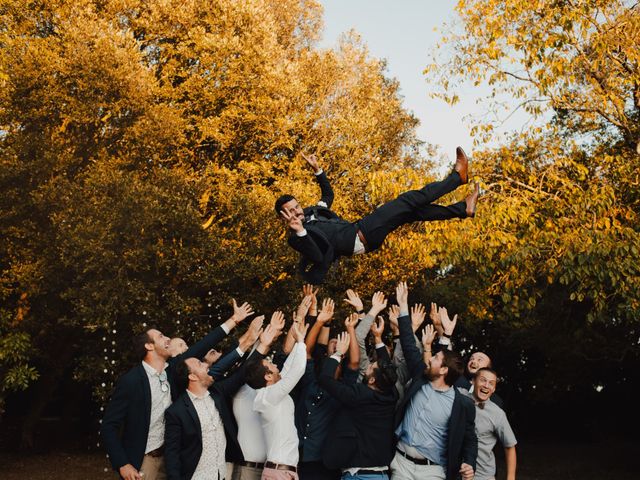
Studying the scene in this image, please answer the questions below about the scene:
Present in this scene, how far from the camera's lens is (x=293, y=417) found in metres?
5.27

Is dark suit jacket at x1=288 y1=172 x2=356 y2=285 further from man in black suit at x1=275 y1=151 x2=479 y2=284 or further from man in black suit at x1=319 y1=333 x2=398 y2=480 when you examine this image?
man in black suit at x1=319 y1=333 x2=398 y2=480

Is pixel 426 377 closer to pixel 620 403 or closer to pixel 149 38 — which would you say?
pixel 149 38

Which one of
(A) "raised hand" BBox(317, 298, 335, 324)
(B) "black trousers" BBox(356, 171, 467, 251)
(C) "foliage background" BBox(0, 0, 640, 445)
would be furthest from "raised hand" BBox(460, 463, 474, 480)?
(C) "foliage background" BBox(0, 0, 640, 445)

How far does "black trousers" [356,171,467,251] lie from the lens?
21.1ft

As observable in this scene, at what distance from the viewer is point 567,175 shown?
40.7 ft

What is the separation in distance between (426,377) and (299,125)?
1181 cm

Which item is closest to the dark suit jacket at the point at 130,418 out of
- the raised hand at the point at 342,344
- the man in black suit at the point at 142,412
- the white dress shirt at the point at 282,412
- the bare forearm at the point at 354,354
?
the man in black suit at the point at 142,412

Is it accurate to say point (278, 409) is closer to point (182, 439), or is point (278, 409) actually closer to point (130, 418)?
point (182, 439)

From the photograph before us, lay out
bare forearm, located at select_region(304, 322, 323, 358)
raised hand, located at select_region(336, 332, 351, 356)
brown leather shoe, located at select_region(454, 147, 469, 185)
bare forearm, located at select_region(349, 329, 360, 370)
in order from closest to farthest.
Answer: raised hand, located at select_region(336, 332, 351, 356) < bare forearm, located at select_region(349, 329, 360, 370) < bare forearm, located at select_region(304, 322, 323, 358) < brown leather shoe, located at select_region(454, 147, 469, 185)

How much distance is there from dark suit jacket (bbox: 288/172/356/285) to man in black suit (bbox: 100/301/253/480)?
110 centimetres

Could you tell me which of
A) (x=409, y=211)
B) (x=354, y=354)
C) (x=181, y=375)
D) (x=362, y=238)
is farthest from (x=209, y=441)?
(x=409, y=211)

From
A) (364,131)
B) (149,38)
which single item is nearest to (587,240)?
(364,131)

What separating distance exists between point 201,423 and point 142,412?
0.41 meters

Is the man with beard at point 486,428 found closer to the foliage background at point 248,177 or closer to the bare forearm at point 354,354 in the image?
the bare forearm at point 354,354
